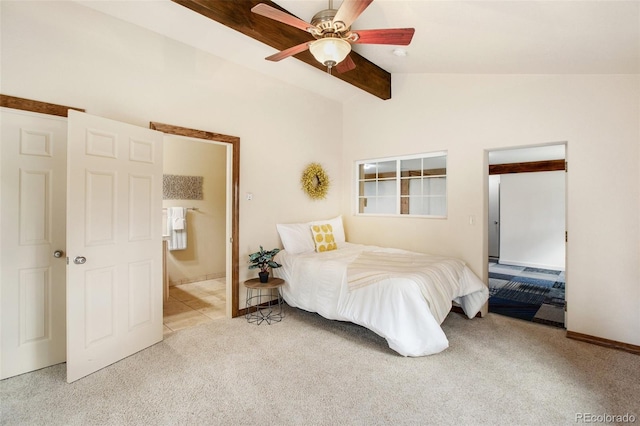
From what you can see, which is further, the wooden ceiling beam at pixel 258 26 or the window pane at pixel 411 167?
the window pane at pixel 411 167

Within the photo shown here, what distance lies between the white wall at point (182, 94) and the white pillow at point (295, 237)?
160mm

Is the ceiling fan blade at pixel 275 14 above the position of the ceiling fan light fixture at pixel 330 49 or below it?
above

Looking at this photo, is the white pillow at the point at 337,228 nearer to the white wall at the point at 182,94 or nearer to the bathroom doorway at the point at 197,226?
the white wall at the point at 182,94

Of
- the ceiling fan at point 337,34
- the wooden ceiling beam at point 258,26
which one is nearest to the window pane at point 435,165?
the wooden ceiling beam at point 258,26

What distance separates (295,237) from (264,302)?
3.07ft

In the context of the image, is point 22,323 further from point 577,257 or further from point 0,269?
point 577,257

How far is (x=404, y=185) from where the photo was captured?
→ 187 inches

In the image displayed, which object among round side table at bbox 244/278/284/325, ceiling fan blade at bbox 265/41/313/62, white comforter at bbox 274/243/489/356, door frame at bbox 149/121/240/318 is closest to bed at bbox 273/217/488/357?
white comforter at bbox 274/243/489/356

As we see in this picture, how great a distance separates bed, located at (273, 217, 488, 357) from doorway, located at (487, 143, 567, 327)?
2498 millimetres

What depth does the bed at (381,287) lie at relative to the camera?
2.77 meters

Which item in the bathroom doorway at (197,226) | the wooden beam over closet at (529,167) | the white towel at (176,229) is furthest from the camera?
the wooden beam over closet at (529,167)

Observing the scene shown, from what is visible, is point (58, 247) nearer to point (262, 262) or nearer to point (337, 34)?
point (262, 262)

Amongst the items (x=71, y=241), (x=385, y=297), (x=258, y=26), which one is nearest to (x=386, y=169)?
(x=385, y=297)

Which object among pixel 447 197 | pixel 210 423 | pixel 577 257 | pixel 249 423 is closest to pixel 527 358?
pixel 577 257
